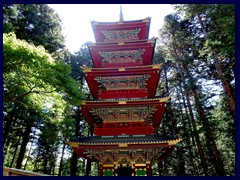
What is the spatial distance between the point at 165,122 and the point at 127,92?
41.5ft

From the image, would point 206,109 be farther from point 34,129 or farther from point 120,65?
point 34,129

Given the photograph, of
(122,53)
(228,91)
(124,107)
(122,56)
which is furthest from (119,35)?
(228,91)

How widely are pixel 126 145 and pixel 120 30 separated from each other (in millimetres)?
9023

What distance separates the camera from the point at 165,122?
955 inches

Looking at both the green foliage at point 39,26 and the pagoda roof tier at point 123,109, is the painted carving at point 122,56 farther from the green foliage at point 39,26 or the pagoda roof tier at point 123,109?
the green foliage at point 39,26

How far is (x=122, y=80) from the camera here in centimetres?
1352

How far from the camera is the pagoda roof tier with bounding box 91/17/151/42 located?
15141mm

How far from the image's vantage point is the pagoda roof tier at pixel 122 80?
42.9ft

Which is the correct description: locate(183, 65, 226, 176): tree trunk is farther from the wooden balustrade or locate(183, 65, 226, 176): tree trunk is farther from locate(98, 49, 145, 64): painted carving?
the wooden balustrade

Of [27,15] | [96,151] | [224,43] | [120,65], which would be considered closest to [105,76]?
[120,65]

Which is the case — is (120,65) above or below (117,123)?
above

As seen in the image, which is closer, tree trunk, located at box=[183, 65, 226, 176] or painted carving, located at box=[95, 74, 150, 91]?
painted carving, located at box=[95, 74, 150, 91]

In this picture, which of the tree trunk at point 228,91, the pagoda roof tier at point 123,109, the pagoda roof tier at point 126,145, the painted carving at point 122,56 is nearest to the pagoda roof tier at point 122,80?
the pagoda roof tier at point 123,109

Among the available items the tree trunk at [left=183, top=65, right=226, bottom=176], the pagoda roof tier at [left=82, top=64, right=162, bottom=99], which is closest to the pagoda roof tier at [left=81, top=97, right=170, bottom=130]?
the pagoda roof tier at [left=82, top=64, right=162, bottom=99]
